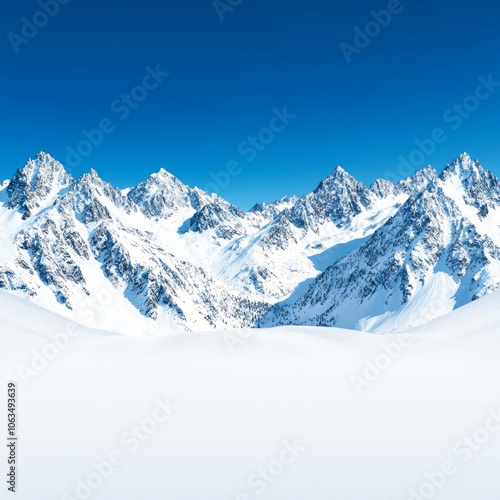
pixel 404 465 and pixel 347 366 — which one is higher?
pixel 347 366

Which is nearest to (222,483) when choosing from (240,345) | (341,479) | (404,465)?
(341,479)

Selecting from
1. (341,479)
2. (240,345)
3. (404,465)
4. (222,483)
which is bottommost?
(404,465)

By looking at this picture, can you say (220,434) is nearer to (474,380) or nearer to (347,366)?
(347,366)
